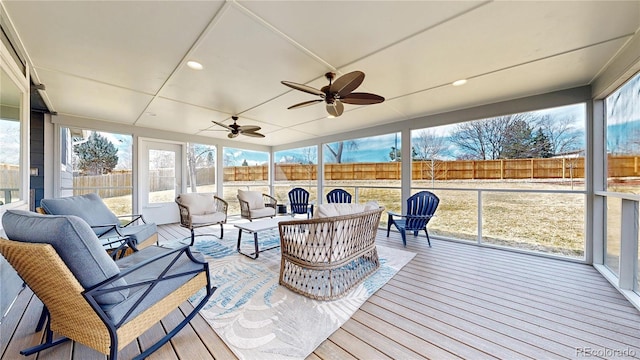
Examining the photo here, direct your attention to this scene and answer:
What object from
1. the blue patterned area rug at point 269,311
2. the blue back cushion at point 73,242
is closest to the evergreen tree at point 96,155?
the blue patterned area rug at point 269,311

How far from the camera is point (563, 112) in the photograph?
3293 mm

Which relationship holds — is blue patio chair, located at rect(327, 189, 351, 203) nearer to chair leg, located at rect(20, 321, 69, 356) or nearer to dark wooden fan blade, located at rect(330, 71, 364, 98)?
dark wooden fan blade, located at rect(330, 71, 364, 98)

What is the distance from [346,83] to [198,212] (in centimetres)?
378

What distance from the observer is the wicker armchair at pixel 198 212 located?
3924mm

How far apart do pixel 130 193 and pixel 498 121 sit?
779 cm

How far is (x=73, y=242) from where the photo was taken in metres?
1.16

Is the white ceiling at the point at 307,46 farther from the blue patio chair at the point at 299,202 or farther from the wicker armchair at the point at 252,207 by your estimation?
the blue patio chair at the point at 299,202

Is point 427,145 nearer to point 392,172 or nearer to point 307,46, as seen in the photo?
point 392,172

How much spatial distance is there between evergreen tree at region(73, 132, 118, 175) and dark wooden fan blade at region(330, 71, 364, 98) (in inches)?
215

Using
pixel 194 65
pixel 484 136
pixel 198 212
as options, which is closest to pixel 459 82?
pixel 484 136

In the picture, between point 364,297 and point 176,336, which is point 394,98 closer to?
point 364,297

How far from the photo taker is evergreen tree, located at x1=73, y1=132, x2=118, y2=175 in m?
4.67

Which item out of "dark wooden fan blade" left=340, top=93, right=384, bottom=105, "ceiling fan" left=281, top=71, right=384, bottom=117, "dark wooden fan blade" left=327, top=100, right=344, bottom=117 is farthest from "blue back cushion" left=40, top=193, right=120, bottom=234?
"dark wooden fan blade" left=340, top=93, right=384, bottom=105

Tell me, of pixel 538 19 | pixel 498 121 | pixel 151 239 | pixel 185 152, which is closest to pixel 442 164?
pixel 498 121
